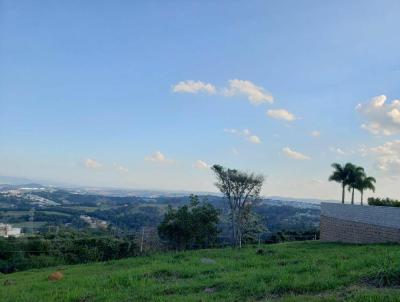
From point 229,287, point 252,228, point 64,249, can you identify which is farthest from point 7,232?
point 229,287

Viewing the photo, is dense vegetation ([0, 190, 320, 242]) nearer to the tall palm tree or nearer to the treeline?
the tall palm tree

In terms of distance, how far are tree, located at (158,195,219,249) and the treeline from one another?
3071 mm

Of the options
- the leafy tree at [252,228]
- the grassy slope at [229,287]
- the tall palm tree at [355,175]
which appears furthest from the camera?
the tall palm tree at [355,175]

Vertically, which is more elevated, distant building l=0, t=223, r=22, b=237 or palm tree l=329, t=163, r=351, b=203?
palm tree l=329, t=163, r=351, b=203

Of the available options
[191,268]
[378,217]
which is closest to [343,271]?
[191,268]

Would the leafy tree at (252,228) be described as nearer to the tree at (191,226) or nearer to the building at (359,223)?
the tree at (191,226)

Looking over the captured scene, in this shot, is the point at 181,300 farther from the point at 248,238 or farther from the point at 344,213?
the point at 248,238

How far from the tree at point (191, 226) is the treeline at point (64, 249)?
10.1ft

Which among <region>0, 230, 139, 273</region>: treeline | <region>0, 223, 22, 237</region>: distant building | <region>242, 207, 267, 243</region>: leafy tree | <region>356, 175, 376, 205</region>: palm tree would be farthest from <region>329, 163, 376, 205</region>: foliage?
<region>0, 223, 22, 237</region>: distant building

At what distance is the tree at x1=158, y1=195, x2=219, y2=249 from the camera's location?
35.8 m

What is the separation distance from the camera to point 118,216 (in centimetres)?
7062

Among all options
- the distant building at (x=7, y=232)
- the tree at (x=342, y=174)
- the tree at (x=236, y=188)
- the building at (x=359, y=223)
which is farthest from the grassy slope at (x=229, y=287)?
the tree at (x=342, y=174)

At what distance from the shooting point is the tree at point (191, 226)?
35781mm

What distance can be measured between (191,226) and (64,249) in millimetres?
9998
